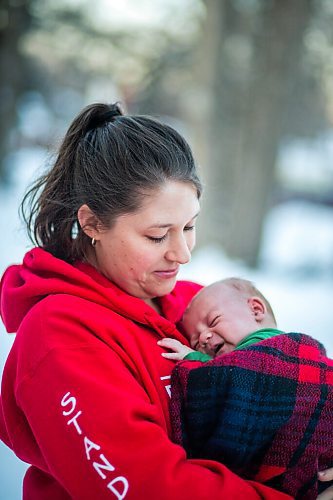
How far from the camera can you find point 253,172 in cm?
693

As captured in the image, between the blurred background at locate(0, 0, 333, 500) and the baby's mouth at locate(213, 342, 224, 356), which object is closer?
the baby's mouth at locate(213, 342, 224, 356)

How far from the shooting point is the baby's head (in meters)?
1.82

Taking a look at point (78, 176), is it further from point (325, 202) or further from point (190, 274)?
point (325, 202)

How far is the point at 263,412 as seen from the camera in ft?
4.83

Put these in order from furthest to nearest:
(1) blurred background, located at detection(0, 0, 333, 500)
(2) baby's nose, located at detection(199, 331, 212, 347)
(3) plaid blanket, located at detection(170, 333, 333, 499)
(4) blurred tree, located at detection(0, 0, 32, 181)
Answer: (4) blurred tree, located at detection(0, 0, 32, 181)
(1) blurred background, located at detection(0, 0, 333, 500)
(2) baby's nose, located at detection(199, 331, 212, 347)
(3) plaid blanket, located at detection(170, 333, 333, 499)

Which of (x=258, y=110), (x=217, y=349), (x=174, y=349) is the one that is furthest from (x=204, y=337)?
(x=258, y=110)

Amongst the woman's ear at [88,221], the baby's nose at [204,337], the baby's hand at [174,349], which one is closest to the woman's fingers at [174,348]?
the baby's hand at [174,349]

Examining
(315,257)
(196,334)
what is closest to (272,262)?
(315,257)

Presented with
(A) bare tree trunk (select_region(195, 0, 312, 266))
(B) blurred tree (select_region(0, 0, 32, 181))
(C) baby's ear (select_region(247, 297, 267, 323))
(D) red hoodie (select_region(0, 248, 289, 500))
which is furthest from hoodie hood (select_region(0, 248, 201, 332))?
(B) blurred tree (select_region(0, 0, 32, 181))

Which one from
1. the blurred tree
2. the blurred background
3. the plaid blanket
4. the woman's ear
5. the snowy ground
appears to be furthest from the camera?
the blurred tree

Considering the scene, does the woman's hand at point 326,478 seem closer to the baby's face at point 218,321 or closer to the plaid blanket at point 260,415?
the plaid blanket at point 260,415

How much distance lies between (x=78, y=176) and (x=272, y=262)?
6003 millimetres

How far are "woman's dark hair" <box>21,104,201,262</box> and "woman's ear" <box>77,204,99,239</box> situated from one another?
0.02 m

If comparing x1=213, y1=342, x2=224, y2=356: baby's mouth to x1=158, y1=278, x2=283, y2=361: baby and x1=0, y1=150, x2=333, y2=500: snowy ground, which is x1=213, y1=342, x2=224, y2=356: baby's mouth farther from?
x1=0, y1=150, x2=333, y2=500: snowy ground
